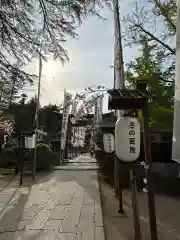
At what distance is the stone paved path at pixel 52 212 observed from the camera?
5551 millimetres

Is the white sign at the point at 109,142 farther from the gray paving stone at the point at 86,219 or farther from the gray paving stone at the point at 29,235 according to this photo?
the gray paving stone at the point at 29,235

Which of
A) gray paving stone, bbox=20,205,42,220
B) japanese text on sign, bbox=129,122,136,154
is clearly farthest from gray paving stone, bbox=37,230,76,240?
japanese text on sign, bbox=129,122,136,154

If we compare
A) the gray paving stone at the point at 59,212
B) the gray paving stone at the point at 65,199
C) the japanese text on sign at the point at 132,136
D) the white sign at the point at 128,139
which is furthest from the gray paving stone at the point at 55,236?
the gray paving stone at the point at 65,199

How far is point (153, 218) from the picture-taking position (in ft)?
15.4

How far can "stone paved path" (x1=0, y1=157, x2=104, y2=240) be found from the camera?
5551 mm

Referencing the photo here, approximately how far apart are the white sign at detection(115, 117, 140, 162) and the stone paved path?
1.66 m

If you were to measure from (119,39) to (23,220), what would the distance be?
18.7 ft

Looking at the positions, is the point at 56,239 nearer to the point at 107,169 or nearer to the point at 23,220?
the point at 23,220

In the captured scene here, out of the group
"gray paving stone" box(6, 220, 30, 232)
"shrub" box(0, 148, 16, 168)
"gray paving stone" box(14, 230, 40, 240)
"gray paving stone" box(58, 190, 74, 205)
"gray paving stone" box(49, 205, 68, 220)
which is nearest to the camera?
"gray paving stone" box(14, 230, 40, 240)

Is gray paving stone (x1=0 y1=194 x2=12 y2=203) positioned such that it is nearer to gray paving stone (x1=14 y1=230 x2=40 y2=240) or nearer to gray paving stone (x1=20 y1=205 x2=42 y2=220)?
gray paving stone (x1=20 y1=205 x2=42 y2=220)

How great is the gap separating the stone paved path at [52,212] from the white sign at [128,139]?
1662mm

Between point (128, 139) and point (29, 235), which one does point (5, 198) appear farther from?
point (128, 139)

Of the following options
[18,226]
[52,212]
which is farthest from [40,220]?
[52,212]

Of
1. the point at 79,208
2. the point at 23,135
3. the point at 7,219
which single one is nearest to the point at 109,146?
the point at 79,208
